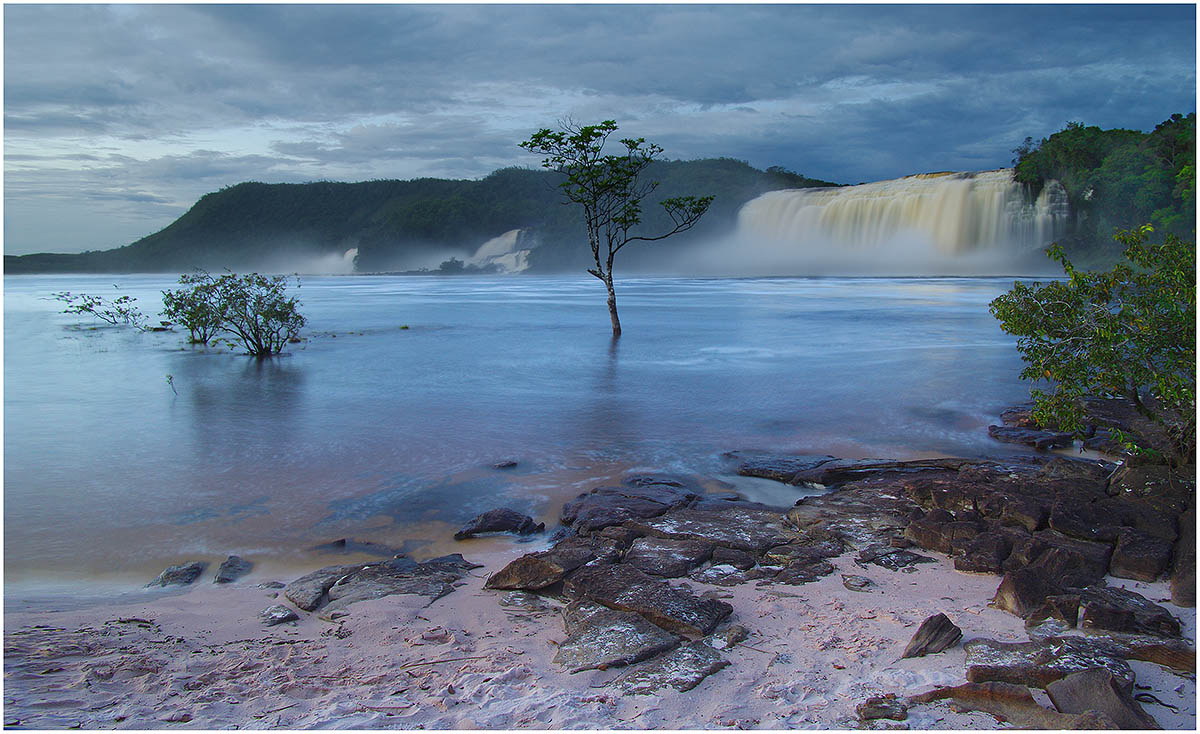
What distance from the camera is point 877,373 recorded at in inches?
621

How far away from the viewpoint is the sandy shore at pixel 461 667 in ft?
11.0

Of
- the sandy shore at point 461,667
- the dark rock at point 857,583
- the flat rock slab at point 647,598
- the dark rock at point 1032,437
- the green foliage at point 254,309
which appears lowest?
the dark rock at point 1032,437

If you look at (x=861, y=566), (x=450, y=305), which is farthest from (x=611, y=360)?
(x=450, y=305)

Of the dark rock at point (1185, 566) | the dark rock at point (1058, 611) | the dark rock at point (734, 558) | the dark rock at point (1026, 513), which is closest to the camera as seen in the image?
the dark rock at point (1058, 611)

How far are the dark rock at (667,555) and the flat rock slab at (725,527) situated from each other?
189mm

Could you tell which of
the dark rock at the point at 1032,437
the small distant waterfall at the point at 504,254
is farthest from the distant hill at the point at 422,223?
the dark rock at the point at 1032,437

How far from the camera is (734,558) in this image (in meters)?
5.35

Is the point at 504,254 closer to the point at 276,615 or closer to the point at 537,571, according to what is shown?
the point at 537,571

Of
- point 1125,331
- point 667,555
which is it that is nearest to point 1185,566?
point 1125,331

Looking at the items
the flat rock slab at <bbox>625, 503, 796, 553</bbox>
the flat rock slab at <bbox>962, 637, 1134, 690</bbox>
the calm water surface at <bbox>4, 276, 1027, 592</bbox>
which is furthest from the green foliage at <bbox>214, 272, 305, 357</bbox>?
the flat rock slab at <bbox>962, 637, 1134, 690</bbox>

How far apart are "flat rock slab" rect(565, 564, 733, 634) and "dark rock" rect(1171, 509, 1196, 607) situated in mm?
2603

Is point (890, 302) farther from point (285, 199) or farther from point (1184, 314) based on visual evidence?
point (285, 199)

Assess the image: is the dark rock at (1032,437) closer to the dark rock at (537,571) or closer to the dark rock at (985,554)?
the dark rock at (985,554)

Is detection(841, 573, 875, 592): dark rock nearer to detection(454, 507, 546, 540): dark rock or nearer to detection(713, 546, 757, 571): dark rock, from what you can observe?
detection(713, 546, 757, 571): dark rock
